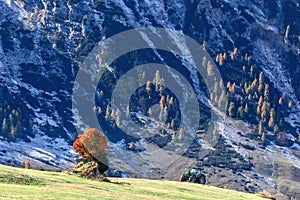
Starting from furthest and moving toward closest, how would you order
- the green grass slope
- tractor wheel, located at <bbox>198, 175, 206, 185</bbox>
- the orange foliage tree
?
1. tractor wheel, located at <bbox>198, 175, 206, 185</bbox>
2. the orange foliage tree
3. the green grass slope

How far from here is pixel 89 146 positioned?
85750 millimetres

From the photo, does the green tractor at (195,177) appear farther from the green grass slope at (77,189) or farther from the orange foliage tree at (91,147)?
the orange foliage tree at (91,147)

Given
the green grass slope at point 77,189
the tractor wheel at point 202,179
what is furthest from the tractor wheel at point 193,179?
the green grass slope at point 77,189

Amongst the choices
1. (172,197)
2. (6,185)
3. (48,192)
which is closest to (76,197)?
(48,192)

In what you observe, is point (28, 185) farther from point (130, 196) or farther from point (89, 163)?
point (89, 163)

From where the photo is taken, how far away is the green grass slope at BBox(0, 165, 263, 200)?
52.9 m

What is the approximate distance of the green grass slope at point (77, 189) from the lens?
174ft

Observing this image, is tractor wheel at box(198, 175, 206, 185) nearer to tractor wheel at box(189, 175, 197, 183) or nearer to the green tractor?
the green tractor

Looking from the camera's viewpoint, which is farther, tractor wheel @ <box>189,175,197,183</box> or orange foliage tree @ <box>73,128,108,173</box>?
tractor wheel @ <box>189,175,197,183</box>

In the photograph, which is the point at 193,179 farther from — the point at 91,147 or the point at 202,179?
the point at 91,147

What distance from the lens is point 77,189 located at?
2383 inches

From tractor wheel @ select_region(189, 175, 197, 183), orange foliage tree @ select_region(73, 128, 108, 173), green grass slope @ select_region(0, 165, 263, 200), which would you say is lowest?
green grass slope @ select_region(0, 165, 263, 200)

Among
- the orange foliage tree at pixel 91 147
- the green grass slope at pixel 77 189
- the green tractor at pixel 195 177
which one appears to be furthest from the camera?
the green tractor at pixel 195 177

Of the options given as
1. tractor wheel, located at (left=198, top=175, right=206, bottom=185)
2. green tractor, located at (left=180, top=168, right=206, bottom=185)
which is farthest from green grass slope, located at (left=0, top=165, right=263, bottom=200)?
green tractor, located at (left=180, top=168, right=206, bottom=185)
